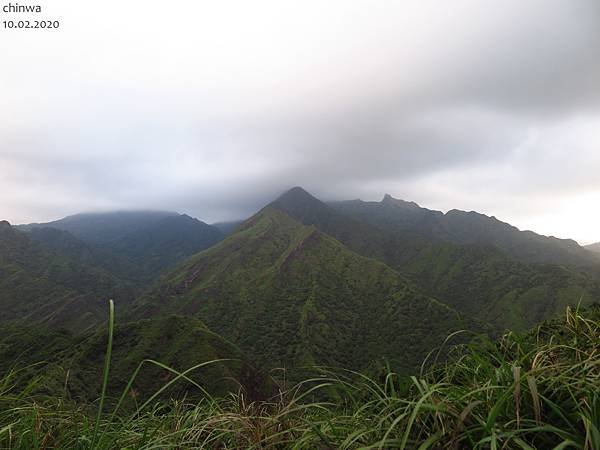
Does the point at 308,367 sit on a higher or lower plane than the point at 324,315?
higher

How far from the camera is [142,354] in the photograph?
79688mm

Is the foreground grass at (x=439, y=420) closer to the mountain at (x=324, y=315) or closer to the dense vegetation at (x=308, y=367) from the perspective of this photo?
the dense vegetation at (x=308, y=367)

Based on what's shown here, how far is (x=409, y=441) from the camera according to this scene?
183 centimetres

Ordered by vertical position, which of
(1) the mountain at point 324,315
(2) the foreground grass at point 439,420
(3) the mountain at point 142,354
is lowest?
(1) the mountain at point 324,315

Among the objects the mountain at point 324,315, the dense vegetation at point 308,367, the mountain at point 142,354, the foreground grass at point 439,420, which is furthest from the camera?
the mountain at point 324,315


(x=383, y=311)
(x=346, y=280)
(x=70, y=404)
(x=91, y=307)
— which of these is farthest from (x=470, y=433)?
(x=91, y=307)

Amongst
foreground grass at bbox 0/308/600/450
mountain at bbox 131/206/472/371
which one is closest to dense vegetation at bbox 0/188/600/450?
foreground grass at bbox 0/308/600/450

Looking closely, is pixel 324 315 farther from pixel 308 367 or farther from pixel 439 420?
pixel 439 420

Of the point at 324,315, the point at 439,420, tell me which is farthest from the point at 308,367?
the point at 324,315

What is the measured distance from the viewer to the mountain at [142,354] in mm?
63344

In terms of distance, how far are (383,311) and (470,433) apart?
162299mm

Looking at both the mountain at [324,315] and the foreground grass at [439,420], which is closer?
the foreground grass at [439,420]

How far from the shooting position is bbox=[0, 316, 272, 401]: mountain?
2494 inches

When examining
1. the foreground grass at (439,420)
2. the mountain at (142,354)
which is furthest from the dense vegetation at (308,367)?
the mountain at (142,354)
